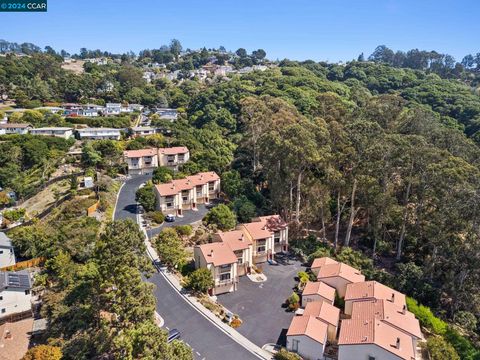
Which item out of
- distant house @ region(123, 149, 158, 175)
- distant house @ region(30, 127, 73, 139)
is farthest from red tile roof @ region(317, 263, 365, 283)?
distant house @ region(30, 127, 73, 139)

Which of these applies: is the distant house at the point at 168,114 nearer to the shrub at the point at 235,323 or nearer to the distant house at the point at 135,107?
the distant house at the point at 135,107

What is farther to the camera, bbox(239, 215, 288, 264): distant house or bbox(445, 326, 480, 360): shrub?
bbox(239, 215, 288, 264): distant house

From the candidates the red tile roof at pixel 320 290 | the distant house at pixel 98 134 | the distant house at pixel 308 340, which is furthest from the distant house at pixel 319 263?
the distant house at pixel 98 134

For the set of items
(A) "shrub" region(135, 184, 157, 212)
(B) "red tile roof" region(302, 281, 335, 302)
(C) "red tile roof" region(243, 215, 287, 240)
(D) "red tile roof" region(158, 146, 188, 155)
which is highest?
(D) "red tile roof" region(158, 146, 188, 155)

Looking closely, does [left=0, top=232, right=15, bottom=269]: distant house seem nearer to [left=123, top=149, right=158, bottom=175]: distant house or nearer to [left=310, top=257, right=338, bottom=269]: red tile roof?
[left=123, top=149, right=158, bottom=175]: distant house

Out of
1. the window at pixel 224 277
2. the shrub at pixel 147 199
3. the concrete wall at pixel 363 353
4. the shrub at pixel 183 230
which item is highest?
the shrub at pixel 147 199

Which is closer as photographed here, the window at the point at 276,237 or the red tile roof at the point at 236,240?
the red tile roof at the point at 236,240
